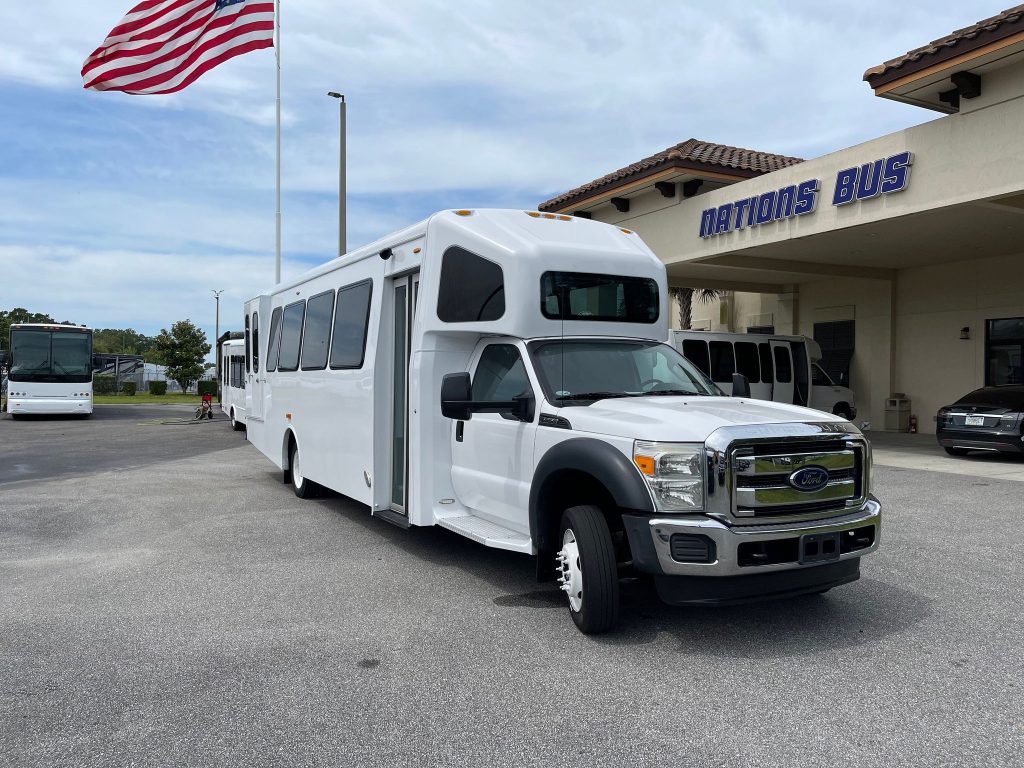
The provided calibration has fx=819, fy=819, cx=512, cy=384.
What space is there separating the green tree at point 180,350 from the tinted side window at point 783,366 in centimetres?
4786

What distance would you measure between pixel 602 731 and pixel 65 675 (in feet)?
9.55

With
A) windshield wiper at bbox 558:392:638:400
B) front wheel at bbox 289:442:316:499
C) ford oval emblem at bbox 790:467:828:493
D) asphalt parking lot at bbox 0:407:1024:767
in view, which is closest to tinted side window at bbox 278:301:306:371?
front wheel at bbox 289:442:316:499

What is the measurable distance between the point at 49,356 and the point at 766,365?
22.8 meters

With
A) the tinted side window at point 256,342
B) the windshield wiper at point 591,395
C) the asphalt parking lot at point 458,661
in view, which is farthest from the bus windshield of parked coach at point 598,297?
the tinted side window at point 256,342

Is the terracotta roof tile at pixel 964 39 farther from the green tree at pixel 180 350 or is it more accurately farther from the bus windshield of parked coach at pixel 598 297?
the green tree at pixel 180 350

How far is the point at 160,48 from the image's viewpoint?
682 inches

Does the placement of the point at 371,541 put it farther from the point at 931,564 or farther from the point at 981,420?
the point at 981,420

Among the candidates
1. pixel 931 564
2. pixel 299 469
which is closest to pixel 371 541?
pixel 299 469

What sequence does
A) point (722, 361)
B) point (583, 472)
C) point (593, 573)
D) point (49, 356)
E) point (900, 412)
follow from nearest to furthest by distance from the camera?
point (593, 573)
point (583, 472)
point (722, 361)
point (900, 412)
point (49, 356)

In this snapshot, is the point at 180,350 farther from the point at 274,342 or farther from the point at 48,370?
the point at 274,342

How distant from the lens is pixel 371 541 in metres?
7.92

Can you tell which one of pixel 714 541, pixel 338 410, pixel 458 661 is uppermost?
pixel 338 410

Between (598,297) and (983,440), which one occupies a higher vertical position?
(598,297)

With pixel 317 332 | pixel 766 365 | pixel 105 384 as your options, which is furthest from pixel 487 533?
pixel 105 384
